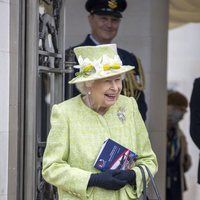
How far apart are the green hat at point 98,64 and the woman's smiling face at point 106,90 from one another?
41mm

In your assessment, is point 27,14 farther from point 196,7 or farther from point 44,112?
point 196,7

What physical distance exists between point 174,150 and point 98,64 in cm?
383

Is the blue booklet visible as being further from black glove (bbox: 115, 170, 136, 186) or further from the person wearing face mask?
the person wearing face mask

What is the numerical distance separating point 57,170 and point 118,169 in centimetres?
32

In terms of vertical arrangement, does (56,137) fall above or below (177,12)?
below

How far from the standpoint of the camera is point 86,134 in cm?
379

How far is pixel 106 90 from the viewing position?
377 centimetres

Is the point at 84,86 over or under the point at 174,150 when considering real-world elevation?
over

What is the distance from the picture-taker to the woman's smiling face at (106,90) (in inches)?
149

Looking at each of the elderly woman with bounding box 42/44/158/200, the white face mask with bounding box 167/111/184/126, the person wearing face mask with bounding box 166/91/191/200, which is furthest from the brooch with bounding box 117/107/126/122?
the white face mask with bounding box 167/111/184/126

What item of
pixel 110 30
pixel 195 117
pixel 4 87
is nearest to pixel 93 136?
pixel 4 87

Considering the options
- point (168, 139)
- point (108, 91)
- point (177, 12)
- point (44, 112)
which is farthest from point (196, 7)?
point (108, 91)

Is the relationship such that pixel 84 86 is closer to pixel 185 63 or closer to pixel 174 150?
pixel 174 150

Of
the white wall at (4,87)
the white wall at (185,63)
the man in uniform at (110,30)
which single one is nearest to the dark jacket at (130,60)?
the man in uniform at (110,30)
